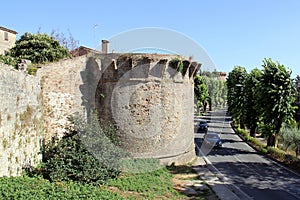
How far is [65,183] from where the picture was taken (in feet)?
38.5

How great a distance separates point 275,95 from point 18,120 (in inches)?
771

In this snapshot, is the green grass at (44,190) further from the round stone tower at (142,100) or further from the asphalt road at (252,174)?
the asphalt road at (252,174)

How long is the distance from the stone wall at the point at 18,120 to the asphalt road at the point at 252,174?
9938mm

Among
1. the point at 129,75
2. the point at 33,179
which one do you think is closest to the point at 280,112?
the point at 129,75

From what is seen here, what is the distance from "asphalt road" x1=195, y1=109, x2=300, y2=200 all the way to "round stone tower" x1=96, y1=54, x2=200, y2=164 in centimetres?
423

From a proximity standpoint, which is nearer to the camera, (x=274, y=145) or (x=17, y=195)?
(x=17, y=195)

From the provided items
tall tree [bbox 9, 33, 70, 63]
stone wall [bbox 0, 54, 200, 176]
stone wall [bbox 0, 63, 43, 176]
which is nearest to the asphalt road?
stone wall [bbox 0, 54, 200, 176]

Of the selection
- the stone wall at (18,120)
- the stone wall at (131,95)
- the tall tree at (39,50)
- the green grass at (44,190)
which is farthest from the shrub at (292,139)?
the stone wall at (18,120)

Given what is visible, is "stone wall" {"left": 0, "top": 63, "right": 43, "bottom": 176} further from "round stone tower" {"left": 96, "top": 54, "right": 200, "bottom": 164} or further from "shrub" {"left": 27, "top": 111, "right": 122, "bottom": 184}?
"round stone tower" {"left": 96, "top": 54, "right": 200, "bottom": 164}

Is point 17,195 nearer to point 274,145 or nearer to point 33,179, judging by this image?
point 33,179

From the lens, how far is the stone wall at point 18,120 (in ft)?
34.0

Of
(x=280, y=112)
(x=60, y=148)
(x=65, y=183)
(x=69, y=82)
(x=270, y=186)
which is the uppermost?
(x=69, y=82)

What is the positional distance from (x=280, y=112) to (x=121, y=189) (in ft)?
53.4

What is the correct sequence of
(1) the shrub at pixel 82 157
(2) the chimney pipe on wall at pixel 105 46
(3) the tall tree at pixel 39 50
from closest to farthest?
(1) the shrub at pixel 82 157 < (2) the chimney pipe on wall at pixel 105 46 < (3) the tall tree at pixel 39 50
